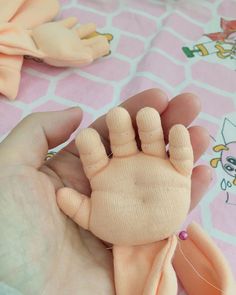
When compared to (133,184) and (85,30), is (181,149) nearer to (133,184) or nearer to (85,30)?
(133,184)

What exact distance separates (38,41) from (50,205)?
0.47 metres

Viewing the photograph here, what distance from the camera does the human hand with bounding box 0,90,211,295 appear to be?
59cm

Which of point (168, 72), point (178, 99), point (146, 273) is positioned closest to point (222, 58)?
point (168, 72)

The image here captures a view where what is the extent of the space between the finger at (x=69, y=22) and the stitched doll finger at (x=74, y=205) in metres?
0.52

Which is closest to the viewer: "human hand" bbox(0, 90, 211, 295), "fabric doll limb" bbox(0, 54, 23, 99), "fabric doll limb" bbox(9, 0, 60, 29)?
"human hand" bbox(0, 90, 211, 295)

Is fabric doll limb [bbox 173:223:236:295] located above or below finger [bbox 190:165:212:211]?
below

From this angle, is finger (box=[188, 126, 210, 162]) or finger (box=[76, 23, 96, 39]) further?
finger (box=[76, 23, 96, 39])

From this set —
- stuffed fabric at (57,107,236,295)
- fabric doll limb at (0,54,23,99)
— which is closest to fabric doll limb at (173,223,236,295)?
stuffed fabric at (57,107,236,295)

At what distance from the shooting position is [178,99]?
66 centimetres

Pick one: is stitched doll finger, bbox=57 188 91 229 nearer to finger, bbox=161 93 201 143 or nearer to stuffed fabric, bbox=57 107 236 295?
stuffed fabric, bbox=57 107 236 295

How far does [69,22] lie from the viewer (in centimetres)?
108

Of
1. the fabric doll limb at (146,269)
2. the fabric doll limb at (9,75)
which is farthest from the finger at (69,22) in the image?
the fabric doll limb at (146,269)

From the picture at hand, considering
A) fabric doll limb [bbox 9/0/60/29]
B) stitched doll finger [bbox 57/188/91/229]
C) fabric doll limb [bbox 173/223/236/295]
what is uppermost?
fabric doll limb [bbox 9/0/60/29]

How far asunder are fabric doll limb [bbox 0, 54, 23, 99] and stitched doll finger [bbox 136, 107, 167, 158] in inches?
15.4
